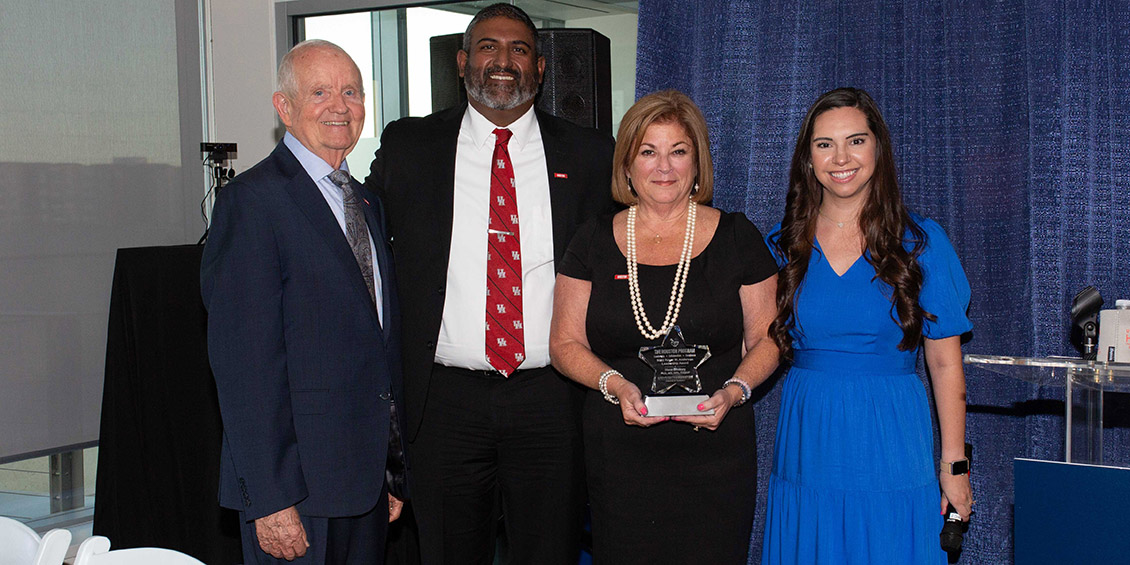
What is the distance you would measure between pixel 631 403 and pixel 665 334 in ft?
0.70

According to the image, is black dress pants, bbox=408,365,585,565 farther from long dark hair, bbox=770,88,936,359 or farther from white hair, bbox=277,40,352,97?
white hair, bbox=277,40,352,97

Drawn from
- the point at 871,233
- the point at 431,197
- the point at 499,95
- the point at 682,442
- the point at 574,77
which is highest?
the point at 574,77

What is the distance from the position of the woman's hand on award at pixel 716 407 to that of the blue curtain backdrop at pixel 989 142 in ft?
3.75

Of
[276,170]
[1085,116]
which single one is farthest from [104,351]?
[1085,116]

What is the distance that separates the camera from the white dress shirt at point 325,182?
2.32m

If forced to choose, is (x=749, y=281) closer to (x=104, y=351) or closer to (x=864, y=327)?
(x=864, y=327)

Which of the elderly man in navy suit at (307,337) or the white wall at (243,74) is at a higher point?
the white wall at (243,74)

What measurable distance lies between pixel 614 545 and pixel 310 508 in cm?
81

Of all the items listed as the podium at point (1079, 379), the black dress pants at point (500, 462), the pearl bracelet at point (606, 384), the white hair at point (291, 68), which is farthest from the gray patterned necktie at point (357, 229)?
the podium at point (1079, 379)

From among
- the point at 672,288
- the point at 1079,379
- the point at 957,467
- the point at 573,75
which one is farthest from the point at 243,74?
the point at 1079,379

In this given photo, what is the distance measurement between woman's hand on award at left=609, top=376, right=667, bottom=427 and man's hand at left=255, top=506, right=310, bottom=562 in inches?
32.2

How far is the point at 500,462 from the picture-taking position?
9.02ft

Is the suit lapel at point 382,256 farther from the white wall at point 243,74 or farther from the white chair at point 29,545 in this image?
the white wall at point 243,74

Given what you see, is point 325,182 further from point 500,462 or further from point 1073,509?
point 1073,509
